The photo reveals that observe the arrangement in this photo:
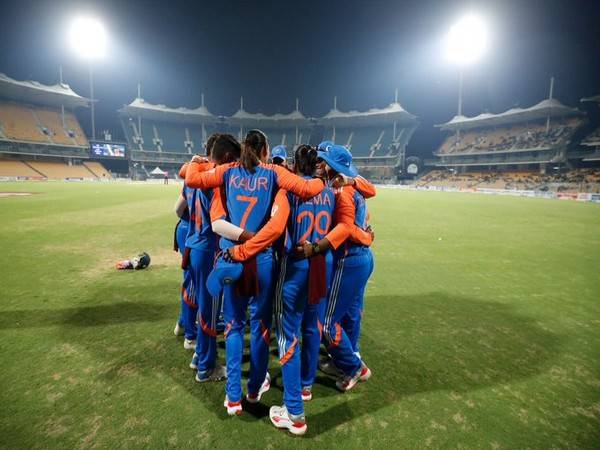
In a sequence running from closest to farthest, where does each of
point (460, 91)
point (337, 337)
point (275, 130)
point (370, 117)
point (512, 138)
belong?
1. point (337, 337)
2. point (512, 138)
3. point (460, 91)
4. point (370, 117)
5. point (275, 130)

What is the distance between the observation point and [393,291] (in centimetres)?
588

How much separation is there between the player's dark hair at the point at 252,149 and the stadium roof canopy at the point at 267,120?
76.1m

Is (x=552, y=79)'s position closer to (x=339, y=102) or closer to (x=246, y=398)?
(x=339, y=102)

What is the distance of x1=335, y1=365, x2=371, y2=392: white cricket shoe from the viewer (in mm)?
3117

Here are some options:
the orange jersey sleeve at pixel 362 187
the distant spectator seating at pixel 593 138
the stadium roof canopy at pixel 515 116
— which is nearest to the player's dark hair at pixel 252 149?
the orange jersey sleeve at pixel 362 187

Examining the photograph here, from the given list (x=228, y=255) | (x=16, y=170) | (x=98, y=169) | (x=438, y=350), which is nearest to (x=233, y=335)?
(x=228, y=255)

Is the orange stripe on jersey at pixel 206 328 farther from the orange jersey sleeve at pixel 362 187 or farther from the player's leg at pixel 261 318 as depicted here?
the orange jersey sleeve at pixel 362 187

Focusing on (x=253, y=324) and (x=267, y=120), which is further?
(x=267, y=120)

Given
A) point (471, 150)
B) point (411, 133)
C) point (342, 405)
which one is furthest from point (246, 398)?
point (411, 133)

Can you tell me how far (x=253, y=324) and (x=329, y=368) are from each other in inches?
55.1

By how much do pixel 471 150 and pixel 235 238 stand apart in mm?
67718

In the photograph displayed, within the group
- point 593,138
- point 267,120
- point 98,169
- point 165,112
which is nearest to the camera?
point 593,138

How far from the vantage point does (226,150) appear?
293 centimetres

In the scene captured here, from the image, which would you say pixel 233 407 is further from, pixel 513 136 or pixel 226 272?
pixel 513 136
